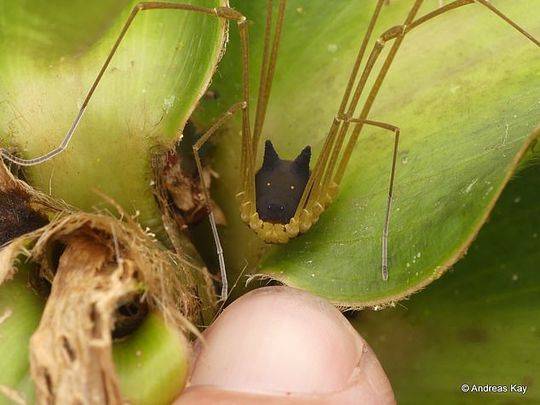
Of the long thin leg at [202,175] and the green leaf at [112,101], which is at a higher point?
the green leaf at [112,101]

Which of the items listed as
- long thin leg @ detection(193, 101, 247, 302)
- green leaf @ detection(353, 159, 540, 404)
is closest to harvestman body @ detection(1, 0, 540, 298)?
long thin leg @ detection(193, 101, 247, 302)

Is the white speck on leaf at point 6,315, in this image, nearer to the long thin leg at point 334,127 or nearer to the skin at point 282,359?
the skin at point 282,359

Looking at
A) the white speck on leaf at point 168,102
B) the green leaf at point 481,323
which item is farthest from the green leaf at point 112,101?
the green leaf at point 481,323

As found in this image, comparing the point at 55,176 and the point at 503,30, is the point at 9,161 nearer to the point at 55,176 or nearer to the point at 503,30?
the point at 55,176

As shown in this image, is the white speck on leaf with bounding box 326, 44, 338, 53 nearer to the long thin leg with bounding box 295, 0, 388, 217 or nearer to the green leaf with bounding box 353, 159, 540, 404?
the long thin leg with bounding box 295, 0, 388, 217

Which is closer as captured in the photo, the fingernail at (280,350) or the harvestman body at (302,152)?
the fingernail at (280,350)

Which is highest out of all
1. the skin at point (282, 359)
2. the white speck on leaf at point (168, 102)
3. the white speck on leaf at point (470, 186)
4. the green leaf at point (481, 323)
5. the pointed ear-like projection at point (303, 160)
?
the white speck on leaf at point (168, 102)

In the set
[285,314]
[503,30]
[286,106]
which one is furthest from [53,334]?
[503,30]

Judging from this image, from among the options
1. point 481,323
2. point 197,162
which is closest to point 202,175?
point 197,162
